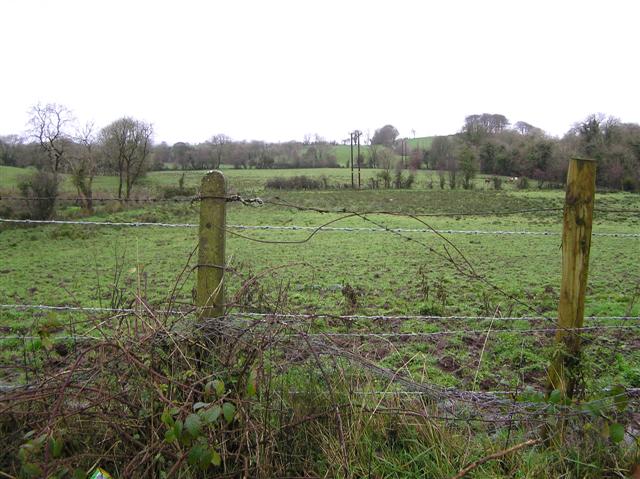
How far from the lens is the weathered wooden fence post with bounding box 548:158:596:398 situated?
2896mm

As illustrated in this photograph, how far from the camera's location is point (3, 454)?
8.38 feet

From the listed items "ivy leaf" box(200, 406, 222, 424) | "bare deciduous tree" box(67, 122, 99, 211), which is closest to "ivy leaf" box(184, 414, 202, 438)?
"ivy leaf" box(200, 406, 222, 424)

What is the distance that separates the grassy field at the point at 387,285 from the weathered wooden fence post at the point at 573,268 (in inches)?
16.7

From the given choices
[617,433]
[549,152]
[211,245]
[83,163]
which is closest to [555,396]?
[617,433]

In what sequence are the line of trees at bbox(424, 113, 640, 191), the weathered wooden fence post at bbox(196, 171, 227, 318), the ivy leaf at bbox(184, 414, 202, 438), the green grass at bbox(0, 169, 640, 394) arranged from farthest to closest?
the line of trees at bbox(424, 113, 640, 191) → the green grass at bbox(0, 169, 640, 394) → the weathered wooden fence post at bbox(196, 171, 227, 318) → the ivy leaf at bbox(184, 414, 202, 438)

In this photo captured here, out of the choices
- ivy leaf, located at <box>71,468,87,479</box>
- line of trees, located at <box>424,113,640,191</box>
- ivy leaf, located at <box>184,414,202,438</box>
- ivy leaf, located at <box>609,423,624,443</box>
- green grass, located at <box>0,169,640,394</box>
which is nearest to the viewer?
ivy leaf, located at <box>184,414,202,438</box>

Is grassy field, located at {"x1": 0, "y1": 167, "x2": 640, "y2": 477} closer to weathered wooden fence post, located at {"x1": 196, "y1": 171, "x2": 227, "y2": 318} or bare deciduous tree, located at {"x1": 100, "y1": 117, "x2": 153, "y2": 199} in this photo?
weathered wooden fence post, located at {"x1": 196, "y1": 171, "x2": 227, "y2": 318}

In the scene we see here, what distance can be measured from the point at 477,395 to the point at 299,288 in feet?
20.5

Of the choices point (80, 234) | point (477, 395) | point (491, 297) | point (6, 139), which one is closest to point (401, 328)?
point (491, 297)

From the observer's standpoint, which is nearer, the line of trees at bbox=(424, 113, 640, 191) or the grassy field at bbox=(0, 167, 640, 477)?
the grassy field at bbox=(0, 167, 640, 477)

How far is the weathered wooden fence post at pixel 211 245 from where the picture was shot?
9.37 feet

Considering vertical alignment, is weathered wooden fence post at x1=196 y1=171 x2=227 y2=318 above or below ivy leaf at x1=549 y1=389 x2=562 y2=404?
above

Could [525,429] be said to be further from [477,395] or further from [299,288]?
[299,288]

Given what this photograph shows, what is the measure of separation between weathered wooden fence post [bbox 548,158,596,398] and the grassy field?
425 millimetres
